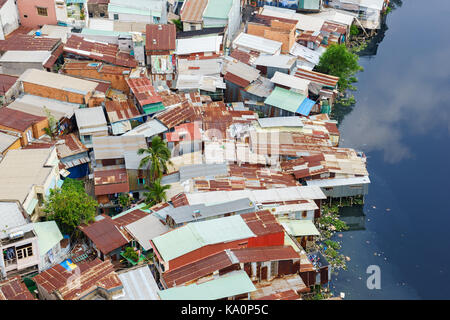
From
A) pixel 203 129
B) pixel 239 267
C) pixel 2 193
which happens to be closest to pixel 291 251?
pixel 239 267

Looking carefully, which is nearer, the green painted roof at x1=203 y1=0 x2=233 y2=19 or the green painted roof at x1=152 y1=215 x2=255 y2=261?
the green painted roof at x1=152 y1=215 x2=255 y2=261

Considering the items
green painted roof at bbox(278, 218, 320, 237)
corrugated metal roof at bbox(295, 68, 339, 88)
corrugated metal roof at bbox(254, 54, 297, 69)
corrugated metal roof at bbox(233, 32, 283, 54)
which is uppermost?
corrugated metal roof at bbox(233, 32, 283, 54)

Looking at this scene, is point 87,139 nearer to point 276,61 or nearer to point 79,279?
point 79,279

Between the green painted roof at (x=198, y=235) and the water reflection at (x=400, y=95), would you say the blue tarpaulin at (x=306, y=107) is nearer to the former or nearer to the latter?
the water reflection at (x=400, y=95)

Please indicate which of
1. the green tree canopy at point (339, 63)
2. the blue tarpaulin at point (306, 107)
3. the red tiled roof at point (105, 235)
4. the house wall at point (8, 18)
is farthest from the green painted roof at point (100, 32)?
the red tiled roof at point (105, 235)

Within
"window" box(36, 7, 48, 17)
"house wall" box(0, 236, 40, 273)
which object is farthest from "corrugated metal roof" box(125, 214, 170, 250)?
"window" box(36, 7, 48, 17)

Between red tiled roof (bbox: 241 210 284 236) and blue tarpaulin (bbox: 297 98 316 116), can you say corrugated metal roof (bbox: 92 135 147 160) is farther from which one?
A: blue tarpaulin (bbox: 297 98 316 116)
